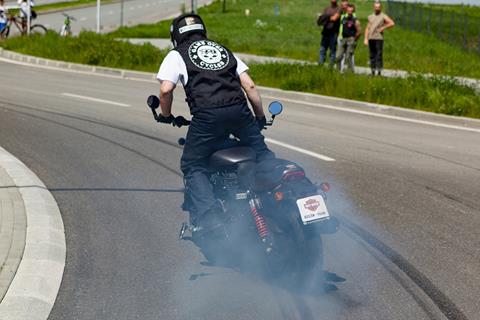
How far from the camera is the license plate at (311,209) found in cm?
686

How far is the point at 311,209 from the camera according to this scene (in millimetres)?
6891

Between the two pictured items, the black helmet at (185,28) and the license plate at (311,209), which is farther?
the black helmet at (185,28)

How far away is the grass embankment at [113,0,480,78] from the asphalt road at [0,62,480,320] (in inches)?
425

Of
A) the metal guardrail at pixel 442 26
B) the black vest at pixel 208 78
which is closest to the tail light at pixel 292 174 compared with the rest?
the black vest at pixel 208 78

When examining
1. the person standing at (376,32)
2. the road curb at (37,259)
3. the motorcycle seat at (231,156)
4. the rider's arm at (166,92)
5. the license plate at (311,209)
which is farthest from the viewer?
the person standing at (376,32)

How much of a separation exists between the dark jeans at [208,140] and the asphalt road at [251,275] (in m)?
0.65

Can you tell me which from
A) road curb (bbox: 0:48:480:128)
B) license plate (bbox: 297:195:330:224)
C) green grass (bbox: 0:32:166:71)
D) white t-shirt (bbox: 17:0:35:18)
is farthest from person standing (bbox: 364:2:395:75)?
license plate (bbox: 297:195:330:224)

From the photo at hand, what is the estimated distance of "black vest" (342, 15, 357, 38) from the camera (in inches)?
934

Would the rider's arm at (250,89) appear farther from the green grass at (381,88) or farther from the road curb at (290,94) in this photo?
the green grass at (381,88)

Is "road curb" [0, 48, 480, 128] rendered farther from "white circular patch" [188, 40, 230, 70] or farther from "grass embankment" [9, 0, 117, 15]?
"grass embankment" [9, 0, 117, 15]

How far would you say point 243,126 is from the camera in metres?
7.48

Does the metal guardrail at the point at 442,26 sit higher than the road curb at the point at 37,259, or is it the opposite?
the metal guardrail at the point at 442,26

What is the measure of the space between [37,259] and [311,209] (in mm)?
2342

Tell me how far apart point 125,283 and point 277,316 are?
1352mm
